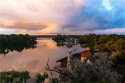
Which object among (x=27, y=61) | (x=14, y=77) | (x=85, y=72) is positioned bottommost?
(x=27, y=61)

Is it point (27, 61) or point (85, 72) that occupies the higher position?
point (85, 72)

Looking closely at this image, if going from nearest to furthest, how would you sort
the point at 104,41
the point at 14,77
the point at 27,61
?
the point at 14,77 → the point at 27,61 → the point at 104,41

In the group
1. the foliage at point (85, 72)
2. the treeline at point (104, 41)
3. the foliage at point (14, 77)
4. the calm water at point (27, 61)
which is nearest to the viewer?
the foliage at point (85, 72)

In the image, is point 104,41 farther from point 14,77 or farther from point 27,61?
point 14,77

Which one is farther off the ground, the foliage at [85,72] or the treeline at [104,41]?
the foliage at [85,72]

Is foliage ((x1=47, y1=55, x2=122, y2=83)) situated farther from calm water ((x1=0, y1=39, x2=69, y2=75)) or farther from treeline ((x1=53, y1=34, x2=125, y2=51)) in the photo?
treeline ((x1=53, y1=34, x2=125, y2=51))

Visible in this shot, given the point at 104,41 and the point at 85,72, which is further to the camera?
the point at 104,41

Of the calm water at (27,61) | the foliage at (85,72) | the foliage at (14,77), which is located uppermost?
the foliage at (85,72)

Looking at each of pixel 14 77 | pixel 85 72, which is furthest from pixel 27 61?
pixel 85 72

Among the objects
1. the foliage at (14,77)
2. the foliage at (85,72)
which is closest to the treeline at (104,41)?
the foliage at (14,77)

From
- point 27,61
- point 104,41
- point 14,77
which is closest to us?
point 14,77

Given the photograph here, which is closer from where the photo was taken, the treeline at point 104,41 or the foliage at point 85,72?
the foliage at point 85,72

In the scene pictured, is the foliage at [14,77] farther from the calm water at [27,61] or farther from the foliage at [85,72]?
the foliage at [85,72]

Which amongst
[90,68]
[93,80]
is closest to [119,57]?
[93,80]
